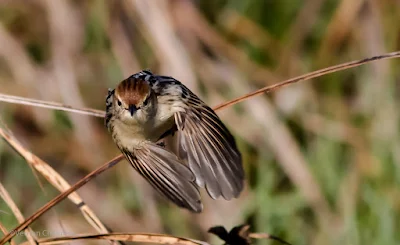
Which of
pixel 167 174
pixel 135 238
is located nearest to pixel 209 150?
pixel 167 174

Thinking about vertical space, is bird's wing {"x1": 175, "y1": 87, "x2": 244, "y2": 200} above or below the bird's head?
below

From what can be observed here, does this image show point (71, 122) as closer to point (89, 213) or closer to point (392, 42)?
point (392, 42)

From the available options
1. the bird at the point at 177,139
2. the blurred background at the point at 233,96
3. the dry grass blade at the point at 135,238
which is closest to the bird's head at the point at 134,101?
the bird at the point at 177,139

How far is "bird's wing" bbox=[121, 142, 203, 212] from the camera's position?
172cm

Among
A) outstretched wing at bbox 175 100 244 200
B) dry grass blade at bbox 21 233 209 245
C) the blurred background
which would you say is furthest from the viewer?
the blurred background

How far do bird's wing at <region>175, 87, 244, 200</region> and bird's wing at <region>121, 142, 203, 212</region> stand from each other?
3 centimetres

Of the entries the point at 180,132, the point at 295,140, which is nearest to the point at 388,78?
the point at 295,140

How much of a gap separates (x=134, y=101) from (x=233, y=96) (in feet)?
5.13

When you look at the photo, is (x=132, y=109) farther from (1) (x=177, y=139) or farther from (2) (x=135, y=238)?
(2) (x=135, y=238)

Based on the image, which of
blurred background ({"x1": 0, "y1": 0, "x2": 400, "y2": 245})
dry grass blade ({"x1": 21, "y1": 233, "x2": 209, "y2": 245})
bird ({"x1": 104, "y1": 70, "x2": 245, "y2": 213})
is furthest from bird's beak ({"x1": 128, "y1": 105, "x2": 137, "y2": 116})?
blurred background ({"x1": 0, "y1": 0, "x2": 400, "y2": 245})

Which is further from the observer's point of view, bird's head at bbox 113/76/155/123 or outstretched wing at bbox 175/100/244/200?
bird's head at bbox 113/76/155/123

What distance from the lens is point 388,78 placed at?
361cm

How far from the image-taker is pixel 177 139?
196 centimetres

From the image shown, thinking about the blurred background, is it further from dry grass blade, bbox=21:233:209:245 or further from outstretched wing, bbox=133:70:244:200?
dry grass blade, bbox=21:233:209:245
